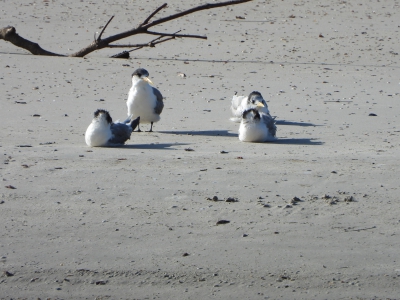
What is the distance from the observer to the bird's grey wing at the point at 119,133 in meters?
7.41

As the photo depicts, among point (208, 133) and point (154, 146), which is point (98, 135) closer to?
point (154, 146)

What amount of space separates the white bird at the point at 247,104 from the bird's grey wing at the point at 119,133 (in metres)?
1.61

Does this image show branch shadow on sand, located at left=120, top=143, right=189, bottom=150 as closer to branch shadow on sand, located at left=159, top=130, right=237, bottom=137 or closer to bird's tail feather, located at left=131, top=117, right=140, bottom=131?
→ bird's tail feather, located at left=131, top=117, right=140, bottom=131

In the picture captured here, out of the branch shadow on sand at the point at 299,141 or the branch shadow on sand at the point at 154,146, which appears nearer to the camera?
the branch shadow on sand at the point at 154,146

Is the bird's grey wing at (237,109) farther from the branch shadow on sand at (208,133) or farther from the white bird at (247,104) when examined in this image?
the branch shadow on sand at (208,133)

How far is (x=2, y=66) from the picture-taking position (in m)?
11.6

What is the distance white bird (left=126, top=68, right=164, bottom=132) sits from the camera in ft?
28.1

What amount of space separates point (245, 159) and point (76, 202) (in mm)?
1841

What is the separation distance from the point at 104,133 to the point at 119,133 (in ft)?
0.72

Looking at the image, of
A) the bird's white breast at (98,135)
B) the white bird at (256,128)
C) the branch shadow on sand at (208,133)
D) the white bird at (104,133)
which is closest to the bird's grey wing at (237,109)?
the branch shadow on sand at (208,133)

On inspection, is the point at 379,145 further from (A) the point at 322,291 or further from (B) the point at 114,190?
(A) the point at 322,291

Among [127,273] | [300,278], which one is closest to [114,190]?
[127,273]

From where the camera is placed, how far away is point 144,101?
8617 mm

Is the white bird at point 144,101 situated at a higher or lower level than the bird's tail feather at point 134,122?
higher
